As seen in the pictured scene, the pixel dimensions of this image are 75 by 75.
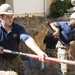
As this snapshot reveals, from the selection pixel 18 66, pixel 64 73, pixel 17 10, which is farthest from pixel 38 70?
pixel 17 10

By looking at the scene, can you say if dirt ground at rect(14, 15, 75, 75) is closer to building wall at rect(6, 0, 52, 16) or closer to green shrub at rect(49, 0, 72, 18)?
building wall at rect(6, 0, 52, 16)

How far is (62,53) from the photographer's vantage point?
816 cm

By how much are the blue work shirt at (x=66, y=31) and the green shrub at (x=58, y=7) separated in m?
7.45

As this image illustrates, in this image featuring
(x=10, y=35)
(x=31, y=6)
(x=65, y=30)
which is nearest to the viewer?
(x=10, y=35)

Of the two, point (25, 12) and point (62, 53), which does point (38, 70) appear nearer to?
point (62, 53)

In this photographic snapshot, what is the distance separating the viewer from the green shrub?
15268mm

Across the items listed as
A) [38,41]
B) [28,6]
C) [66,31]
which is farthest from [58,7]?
[66,31]

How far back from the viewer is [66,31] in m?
7.60

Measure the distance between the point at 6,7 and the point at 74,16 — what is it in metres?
2.04

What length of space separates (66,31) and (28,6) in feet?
23.9

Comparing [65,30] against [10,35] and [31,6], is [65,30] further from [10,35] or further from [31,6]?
[31,6]

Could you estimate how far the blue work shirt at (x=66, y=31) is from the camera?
7.52 metres

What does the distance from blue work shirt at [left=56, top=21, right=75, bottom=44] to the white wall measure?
6.39 meters

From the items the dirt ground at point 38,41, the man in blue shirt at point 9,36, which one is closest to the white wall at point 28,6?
the dirt ground at point 38,41
